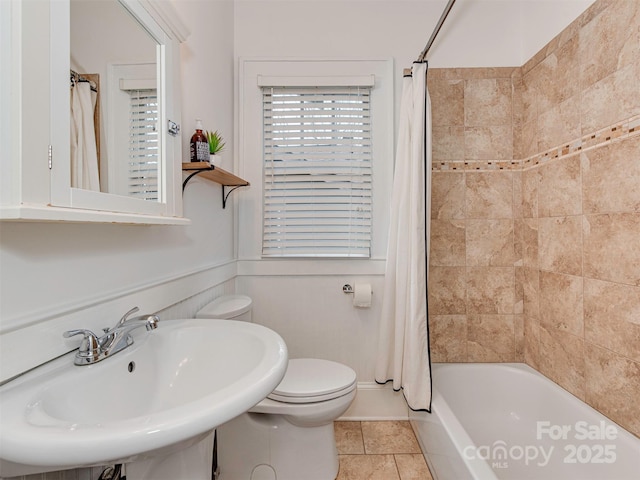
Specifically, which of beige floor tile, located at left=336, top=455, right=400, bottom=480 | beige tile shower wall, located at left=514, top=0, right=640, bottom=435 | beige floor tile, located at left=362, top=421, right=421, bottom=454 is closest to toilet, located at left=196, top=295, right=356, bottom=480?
beige floor tile, located at left=336, top=455, right=400, bottom=480

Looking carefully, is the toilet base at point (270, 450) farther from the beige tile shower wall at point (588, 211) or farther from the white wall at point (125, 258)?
the beige tile shower wall at point (588, 211)

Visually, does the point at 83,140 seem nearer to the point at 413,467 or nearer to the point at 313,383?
the point at 313,383

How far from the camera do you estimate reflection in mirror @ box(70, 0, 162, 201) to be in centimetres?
73

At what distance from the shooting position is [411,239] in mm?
1619

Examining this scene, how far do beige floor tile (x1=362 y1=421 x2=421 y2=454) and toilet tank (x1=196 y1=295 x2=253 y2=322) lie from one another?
0.96 m

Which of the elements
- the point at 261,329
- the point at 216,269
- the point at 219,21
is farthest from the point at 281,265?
the point at 219,21

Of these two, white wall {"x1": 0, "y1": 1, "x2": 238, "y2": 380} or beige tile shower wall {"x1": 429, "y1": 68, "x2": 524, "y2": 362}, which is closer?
white wall {"x1": 0, "y1": 1, "x2": 238, "y2": 380}

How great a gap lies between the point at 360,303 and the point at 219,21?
5.73 ft

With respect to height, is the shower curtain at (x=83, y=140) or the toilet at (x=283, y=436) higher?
the shower curtain at (x=83, y=140)

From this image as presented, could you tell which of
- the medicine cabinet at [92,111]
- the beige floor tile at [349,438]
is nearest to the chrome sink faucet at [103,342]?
the medicine cabinet at [92,111]

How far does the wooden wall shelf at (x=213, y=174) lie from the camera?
1.25 meters

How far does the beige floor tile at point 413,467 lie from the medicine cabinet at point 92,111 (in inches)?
Answer: 59.5

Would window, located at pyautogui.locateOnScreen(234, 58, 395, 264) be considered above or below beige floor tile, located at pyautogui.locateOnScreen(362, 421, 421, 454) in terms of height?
above

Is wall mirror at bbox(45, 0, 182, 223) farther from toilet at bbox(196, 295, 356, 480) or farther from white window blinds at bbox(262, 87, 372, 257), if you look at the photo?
white window blinds at bbox(262, 87, 372, 257)
